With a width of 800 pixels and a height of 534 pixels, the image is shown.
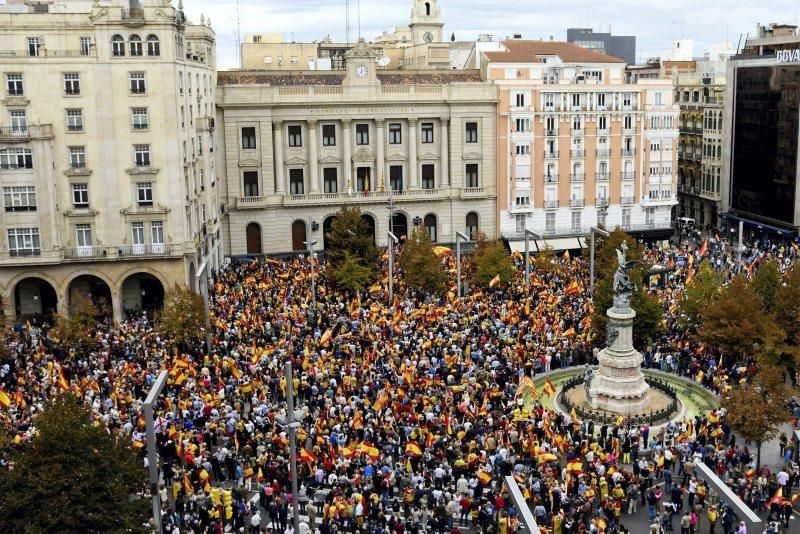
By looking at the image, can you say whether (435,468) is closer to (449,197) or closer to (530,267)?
(530,267)

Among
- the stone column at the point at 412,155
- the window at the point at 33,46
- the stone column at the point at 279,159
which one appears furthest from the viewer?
the stone column at the point at 412,155

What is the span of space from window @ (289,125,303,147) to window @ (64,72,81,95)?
72.5 feet

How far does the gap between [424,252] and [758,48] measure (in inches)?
1759

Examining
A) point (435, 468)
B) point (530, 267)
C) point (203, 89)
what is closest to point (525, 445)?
point (435, 468)

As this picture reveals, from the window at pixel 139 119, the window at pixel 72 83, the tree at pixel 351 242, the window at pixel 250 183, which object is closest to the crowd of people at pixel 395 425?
the tree at pixel 351 242

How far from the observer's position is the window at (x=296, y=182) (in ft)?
243

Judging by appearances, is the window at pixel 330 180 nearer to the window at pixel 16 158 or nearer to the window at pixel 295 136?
the window at pixel 295 136

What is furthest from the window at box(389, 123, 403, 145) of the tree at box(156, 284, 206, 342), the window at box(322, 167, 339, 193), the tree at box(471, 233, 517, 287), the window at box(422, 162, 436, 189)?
the tree at box(156, 284, 206, 342)

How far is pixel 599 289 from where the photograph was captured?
47875 mm

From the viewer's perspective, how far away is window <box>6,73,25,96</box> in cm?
5350

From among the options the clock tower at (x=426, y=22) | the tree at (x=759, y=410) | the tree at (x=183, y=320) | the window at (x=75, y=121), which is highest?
the clock tower at (x=426, y=22)

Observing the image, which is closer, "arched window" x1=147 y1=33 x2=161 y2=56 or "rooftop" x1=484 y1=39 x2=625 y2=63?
"arched window" x1=147 y1=33 x2=161 y2=56

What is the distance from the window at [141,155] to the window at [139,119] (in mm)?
1138

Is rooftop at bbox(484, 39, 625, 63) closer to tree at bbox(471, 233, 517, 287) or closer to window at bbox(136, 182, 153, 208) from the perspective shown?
tree at bbox(471, 233, 517, 287)
